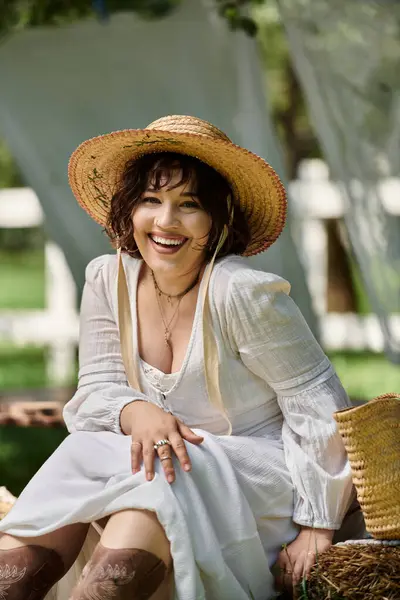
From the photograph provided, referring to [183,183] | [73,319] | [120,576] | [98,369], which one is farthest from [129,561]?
[73,319]

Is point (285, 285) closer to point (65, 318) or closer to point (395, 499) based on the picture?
point (395, 499)

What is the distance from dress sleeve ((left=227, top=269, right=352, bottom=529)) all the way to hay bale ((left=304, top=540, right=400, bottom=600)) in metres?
0.11

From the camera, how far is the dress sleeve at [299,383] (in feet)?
7.63

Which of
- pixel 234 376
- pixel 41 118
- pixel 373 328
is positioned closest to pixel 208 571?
pixel 234 376

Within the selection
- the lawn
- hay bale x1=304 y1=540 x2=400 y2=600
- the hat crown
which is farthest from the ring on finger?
the lawn

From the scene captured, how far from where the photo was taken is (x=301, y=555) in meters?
2.29

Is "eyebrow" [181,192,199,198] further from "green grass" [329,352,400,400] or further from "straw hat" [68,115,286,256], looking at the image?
"green grass" [329,352,400,400]

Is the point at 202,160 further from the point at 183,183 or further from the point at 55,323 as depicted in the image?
the point at 55,323

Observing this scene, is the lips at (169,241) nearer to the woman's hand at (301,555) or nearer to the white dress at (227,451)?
the white dress at (227,451)

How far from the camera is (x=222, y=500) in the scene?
2.21 m

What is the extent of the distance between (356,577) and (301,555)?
142mm

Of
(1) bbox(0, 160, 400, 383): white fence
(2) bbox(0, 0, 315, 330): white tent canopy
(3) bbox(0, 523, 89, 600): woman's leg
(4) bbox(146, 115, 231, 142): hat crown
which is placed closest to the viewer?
(3) bbox(0, 523, 89, 600): woman's leg

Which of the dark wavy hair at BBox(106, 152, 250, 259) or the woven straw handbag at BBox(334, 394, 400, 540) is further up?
the dark wavy hair at BBox(106, 152, 250, 259)

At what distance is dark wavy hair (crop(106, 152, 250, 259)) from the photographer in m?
2.43
